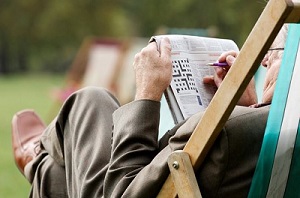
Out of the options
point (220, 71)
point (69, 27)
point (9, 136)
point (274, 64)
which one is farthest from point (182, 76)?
point (69, 27)

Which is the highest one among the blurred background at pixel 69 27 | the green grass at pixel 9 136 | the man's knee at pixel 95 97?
the man's knee at pixel 95 97

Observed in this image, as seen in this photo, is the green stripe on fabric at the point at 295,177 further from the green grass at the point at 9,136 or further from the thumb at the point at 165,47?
the green grass at the point at 9,136

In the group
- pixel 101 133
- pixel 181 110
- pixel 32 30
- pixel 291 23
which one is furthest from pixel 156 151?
pixel 32 30

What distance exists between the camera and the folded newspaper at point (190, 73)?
10.3 ft

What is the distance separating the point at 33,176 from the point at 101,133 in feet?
1.61

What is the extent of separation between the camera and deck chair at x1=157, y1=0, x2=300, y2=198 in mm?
2502

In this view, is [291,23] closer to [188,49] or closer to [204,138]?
[204,138]

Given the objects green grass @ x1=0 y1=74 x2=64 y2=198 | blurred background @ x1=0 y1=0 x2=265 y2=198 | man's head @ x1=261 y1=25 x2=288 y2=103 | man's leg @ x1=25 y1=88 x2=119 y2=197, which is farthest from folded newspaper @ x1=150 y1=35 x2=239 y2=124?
blurred background @ x1=0 y1=0 x2=265 y2=198

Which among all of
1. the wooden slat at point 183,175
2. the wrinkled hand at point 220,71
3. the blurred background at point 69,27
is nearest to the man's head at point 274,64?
the wrinkled hand at point 220,71

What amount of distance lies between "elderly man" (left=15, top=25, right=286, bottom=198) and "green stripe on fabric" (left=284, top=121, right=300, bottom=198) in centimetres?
12

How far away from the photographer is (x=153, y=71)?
122 inches

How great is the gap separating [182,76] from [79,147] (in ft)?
1.66

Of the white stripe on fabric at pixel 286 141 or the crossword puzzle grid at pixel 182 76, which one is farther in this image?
the crossword puzzle grid at pixel 182 76

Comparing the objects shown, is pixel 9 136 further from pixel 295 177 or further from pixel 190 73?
pixel 295 177
